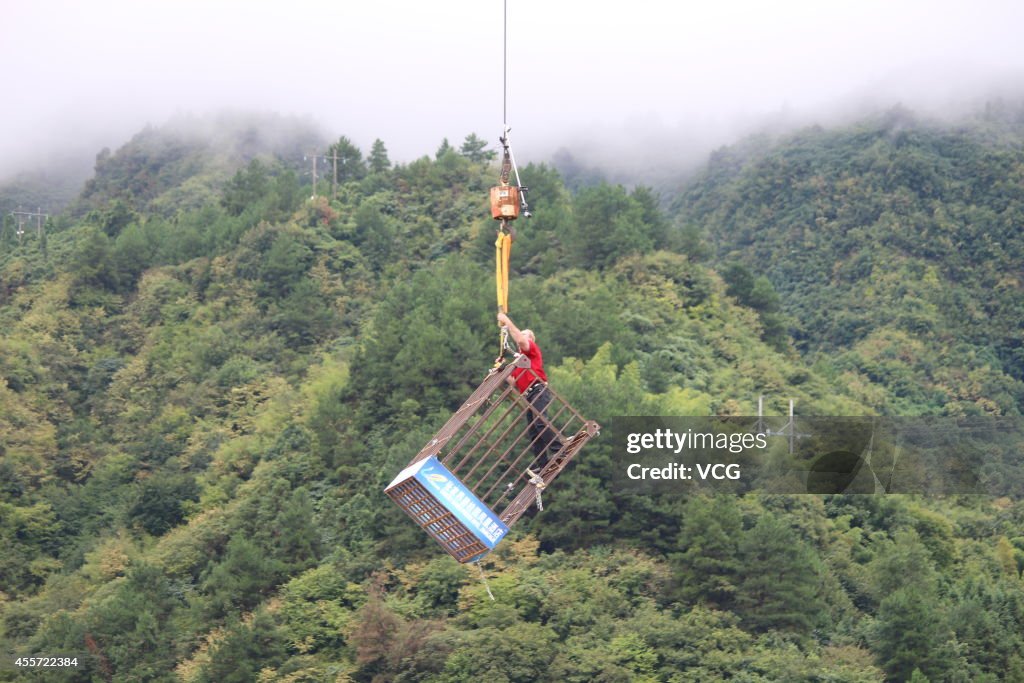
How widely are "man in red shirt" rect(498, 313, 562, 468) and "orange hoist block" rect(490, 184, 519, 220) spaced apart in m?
0.92

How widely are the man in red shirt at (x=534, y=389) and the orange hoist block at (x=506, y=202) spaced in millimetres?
920

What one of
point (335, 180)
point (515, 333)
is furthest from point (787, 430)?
point (335, 180)

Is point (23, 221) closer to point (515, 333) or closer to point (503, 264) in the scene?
point (503, 264)

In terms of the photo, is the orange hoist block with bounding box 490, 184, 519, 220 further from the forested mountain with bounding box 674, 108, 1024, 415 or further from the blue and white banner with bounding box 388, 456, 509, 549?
the forested mountain with bounding box 674, 108, 1024, 415

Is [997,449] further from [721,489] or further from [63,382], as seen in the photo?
[63,382]

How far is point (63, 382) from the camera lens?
181 ft

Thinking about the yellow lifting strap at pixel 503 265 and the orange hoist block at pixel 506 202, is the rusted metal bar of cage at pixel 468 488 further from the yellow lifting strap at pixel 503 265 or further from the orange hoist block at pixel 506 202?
the orange hoist block at pixel 506 202

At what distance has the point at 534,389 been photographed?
18.2 m

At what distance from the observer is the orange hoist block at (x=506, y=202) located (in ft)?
57.1

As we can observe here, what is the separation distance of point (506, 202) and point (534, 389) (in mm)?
1939

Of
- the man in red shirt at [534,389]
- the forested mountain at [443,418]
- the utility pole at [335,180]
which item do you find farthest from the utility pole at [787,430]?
the man in red shirt at [534,389]

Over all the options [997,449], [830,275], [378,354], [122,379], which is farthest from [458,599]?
[830,275]

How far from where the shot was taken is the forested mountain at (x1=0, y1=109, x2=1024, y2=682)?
122 ft

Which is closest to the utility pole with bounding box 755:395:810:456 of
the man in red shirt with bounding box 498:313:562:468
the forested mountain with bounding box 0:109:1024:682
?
the forested mountain with bounding box 0:109:1024:682
